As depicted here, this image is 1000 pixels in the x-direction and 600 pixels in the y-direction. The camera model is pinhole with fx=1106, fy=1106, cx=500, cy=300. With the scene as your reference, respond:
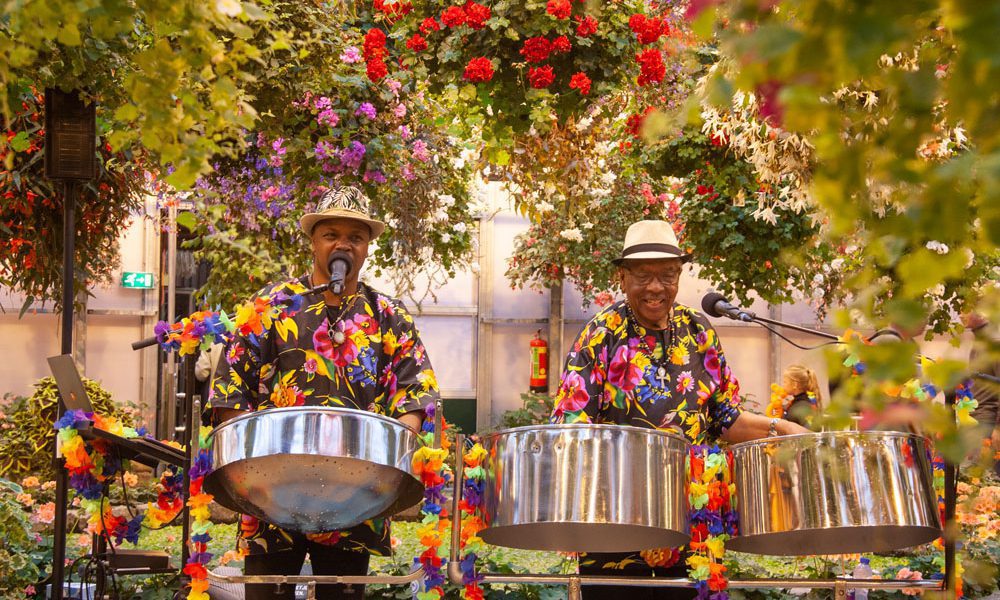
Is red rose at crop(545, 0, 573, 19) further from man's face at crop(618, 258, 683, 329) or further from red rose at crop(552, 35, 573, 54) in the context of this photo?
man's face at crop(618, 258, 683, 329)

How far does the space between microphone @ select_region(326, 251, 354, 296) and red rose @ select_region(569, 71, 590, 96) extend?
816 millimetres

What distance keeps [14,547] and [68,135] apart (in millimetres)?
1205

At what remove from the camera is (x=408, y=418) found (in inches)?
97.5

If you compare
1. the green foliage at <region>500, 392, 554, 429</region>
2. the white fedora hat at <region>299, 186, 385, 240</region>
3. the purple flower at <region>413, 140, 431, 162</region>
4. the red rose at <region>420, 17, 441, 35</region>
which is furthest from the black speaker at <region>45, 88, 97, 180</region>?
the green foliage at <region>500, 392, 554, 429</region>

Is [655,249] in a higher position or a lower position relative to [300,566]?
higher

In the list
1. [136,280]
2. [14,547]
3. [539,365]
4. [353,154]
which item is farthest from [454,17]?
[136,280]

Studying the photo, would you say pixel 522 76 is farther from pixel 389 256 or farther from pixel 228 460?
pixel 389 256

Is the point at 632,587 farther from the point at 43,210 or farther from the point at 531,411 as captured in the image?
the point at 531,411

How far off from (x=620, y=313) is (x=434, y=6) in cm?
98

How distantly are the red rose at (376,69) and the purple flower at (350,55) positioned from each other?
22 centimetres

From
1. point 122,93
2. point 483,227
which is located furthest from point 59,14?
point 483,227

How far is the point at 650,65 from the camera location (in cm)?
302

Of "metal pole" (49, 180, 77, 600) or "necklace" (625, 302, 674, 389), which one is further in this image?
"necklace" (625, 302, 674, 389)

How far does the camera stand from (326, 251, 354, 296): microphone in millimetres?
2397
